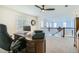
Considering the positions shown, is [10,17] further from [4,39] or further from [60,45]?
[60,45]

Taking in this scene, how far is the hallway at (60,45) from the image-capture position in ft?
5.53

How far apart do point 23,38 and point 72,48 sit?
840 mm

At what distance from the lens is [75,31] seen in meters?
1.70

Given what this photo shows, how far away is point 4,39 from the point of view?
1.72 metres

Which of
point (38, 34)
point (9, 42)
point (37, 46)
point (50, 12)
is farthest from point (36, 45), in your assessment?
point (50, 12)

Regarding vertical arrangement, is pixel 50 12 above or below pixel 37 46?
above

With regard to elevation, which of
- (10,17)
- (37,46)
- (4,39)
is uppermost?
(10,17)

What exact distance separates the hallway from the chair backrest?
668 mm

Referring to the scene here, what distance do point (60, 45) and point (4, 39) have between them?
963 millimetres

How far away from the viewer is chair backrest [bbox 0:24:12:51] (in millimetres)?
1712

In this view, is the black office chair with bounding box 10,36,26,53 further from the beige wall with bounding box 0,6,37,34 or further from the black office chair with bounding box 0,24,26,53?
the beige wall with bounding box 0,6,37,34

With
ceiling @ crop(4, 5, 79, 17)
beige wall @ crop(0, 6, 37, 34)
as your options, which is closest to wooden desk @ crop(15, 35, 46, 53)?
beige wall @ crop(0, 6, 37, 34)

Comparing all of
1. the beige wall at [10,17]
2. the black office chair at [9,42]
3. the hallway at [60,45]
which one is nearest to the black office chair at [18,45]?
the black office chair at [9,42]
